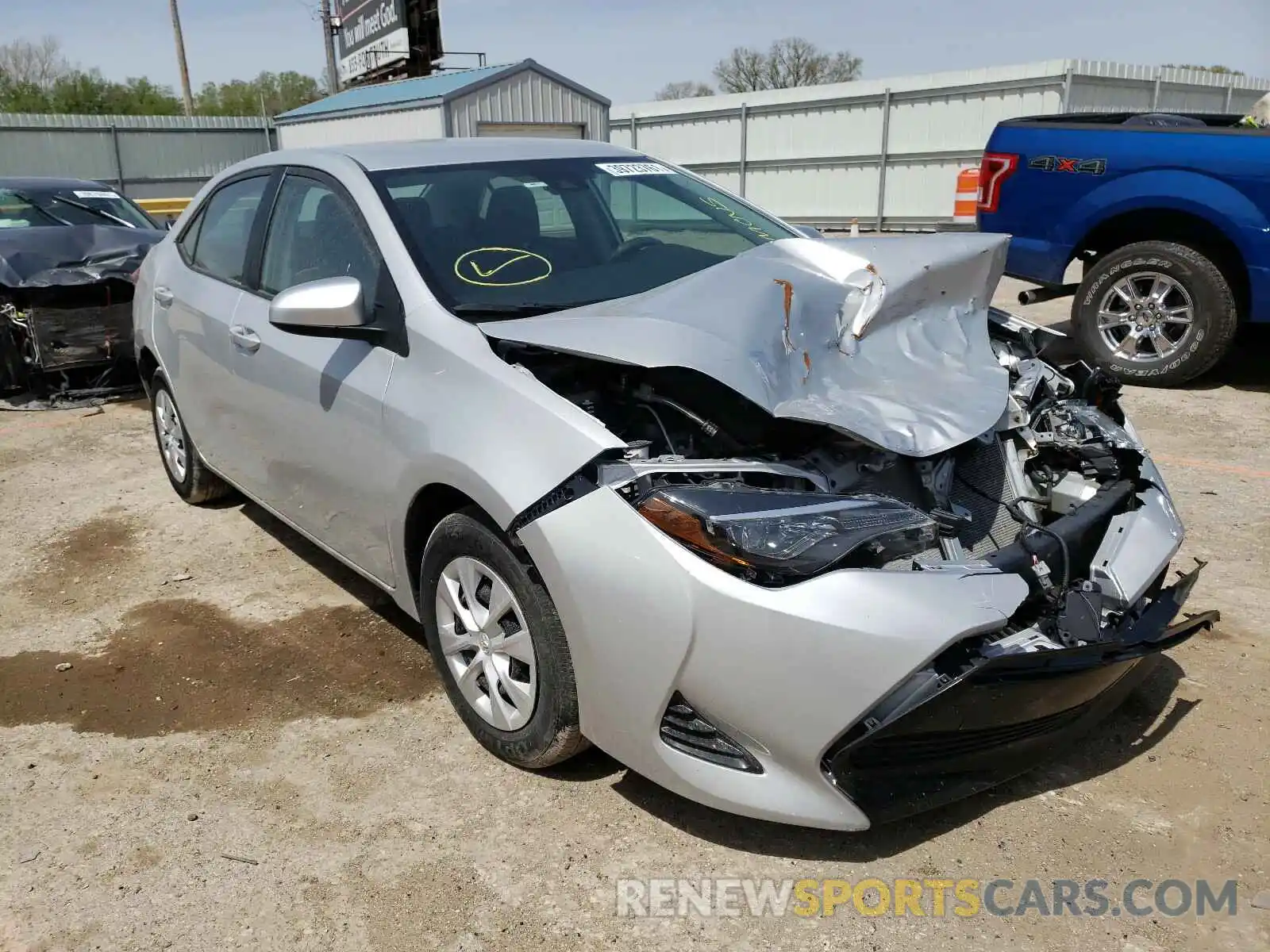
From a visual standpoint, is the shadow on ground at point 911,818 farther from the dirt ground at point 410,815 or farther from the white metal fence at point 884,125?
the white metal fence at point 884,125

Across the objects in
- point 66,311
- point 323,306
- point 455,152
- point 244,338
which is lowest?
point 66,311

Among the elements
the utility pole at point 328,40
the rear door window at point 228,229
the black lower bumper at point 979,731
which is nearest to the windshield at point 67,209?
the rear door window at point 228,229

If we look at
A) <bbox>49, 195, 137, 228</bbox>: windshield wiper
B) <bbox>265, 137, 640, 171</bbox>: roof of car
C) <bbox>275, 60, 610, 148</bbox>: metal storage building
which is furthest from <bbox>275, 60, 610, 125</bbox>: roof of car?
<bbox>265, 137, 640, 171</bbox>: roof of car

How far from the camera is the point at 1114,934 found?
2.27m

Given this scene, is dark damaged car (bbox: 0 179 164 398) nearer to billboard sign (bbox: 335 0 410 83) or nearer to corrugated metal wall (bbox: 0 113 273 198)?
corrugated metal wall (bbox: 0 113 273 198)

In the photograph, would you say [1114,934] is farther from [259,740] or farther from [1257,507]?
[1257,507]

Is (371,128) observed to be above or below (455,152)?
above

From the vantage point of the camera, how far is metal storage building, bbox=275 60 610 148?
17.7 m

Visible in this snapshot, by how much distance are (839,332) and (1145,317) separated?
4.68 m

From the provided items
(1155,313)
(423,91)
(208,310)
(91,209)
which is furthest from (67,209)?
(423,91)

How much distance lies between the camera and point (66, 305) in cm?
725

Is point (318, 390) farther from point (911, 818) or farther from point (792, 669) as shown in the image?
point (911, 818)

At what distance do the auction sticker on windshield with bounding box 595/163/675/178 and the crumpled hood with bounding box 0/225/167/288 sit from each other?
4.71 meters

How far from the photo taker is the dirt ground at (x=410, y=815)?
2.36m
